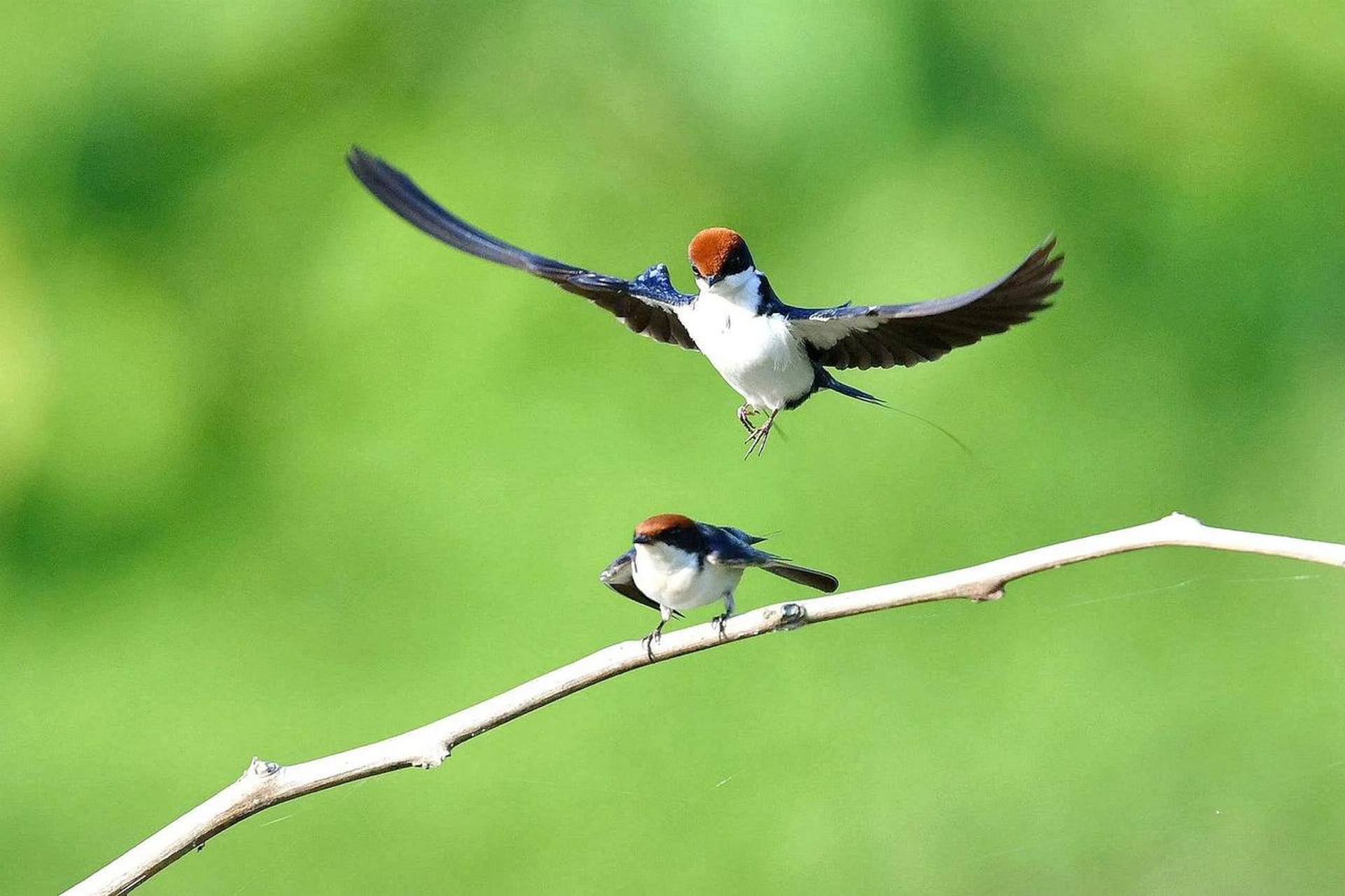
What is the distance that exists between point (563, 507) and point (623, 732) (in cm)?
32

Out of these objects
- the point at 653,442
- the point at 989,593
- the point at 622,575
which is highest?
the point at 653,442

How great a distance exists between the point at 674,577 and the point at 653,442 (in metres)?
1.15

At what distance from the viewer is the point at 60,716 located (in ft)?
7.20

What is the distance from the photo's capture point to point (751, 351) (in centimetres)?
64

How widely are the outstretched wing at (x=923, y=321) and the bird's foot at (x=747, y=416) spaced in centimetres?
4

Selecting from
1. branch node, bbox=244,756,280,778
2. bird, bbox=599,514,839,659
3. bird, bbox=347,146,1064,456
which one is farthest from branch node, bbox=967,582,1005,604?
branch node, bbox=244,756,280,778

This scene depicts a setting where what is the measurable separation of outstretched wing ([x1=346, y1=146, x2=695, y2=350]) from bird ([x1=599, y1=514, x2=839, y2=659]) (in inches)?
8.5

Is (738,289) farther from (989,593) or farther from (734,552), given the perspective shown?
(734,552)

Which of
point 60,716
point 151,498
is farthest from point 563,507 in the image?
point 60,716

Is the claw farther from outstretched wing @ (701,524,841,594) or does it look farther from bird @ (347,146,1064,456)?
outstretched wing @ (701,524,841,594)

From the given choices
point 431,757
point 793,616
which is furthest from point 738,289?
point 431,757

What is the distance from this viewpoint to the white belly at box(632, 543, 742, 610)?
1.00m

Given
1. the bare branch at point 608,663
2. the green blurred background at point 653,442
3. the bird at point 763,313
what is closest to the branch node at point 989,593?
the bare branch at point 608,663

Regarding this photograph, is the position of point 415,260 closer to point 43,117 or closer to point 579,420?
point 579,420
